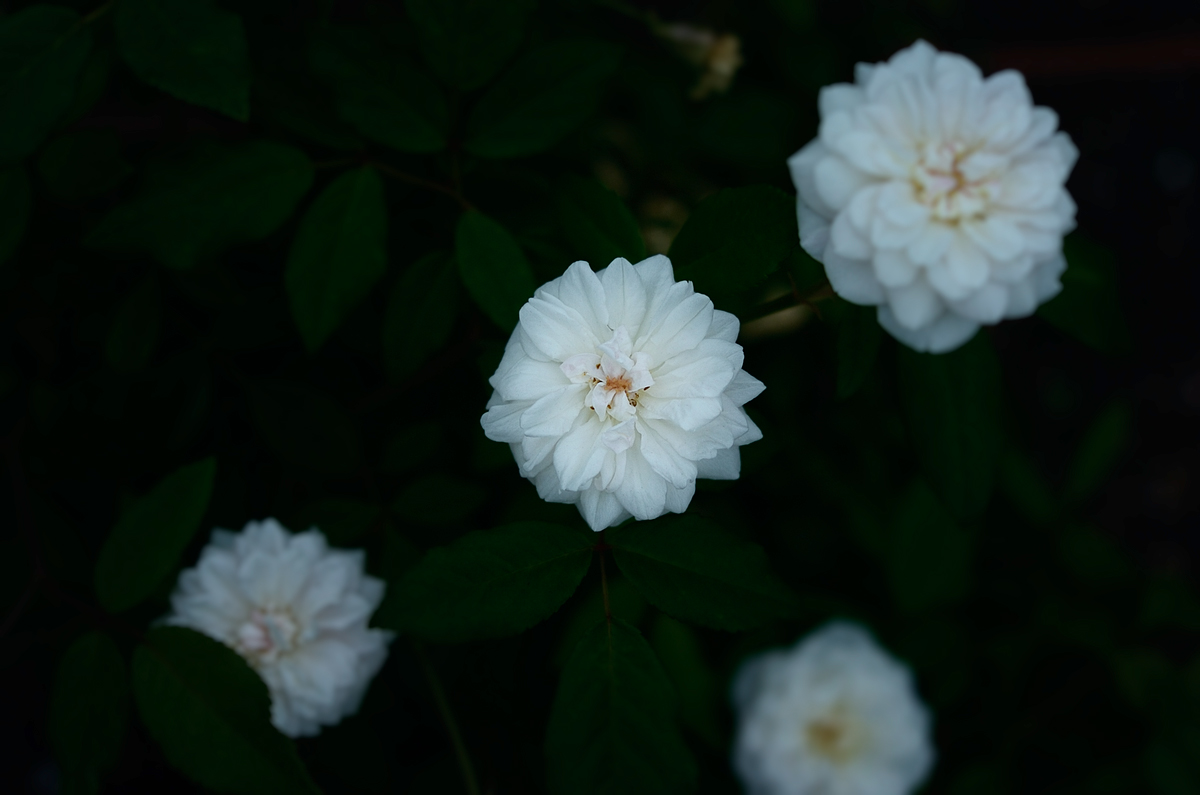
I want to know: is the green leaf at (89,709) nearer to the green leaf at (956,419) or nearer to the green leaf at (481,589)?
the green leaf at (481,589)

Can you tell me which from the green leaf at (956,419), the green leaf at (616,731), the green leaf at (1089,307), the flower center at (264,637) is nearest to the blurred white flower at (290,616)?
the flower center at (264,637)

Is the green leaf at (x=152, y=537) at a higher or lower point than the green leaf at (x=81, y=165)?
lower

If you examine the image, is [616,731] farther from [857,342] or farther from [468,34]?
[468,34]

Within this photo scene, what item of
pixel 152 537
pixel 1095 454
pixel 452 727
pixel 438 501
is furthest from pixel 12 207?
pixel 1095 454

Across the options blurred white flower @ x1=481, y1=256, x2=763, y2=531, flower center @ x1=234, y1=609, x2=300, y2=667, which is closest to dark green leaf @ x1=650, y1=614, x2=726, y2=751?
flower center @ x1=234, y1=609, x2=300, y2=667

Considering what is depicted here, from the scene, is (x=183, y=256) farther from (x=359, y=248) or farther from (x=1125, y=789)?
(x=1125, y=789)
